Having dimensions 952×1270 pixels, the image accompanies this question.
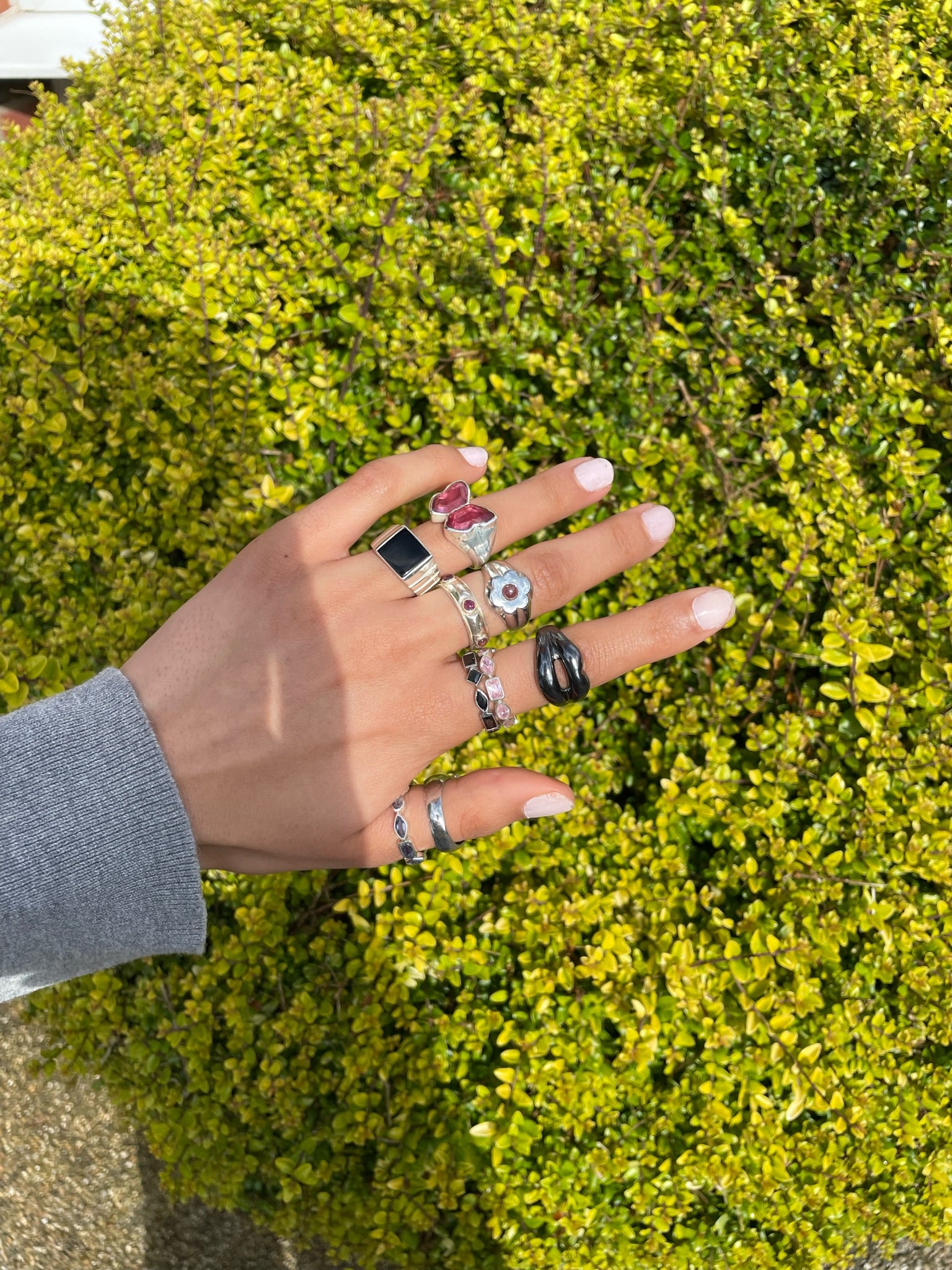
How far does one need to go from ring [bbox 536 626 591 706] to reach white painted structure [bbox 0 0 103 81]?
4.82 m

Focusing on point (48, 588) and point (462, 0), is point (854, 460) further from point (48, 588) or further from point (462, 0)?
point (48, 588)

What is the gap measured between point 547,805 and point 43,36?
563cm

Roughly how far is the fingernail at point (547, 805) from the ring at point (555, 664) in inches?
9.0

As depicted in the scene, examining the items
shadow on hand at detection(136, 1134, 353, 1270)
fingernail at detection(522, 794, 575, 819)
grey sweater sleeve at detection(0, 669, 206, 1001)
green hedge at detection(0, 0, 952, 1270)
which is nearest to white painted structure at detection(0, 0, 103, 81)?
green hedge at detection(0, 0, 952, 1270)

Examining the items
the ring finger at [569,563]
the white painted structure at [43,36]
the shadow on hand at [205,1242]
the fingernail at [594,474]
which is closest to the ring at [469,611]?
the ring finger at [569,563]

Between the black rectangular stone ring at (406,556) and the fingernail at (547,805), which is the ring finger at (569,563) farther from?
the fingernail at (547,805)

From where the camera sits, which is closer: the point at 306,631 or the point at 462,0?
the point at 306,631

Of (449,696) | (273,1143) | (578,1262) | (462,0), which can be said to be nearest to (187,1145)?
(273,1143)

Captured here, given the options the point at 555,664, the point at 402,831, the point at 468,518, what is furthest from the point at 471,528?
the point at 402,831

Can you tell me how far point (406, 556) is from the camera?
201cm

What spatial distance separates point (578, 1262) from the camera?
231 centimetres

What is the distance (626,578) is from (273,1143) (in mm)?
1938

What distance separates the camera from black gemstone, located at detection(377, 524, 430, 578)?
2.01m

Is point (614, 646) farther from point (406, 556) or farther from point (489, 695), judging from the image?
point (406, 556)
